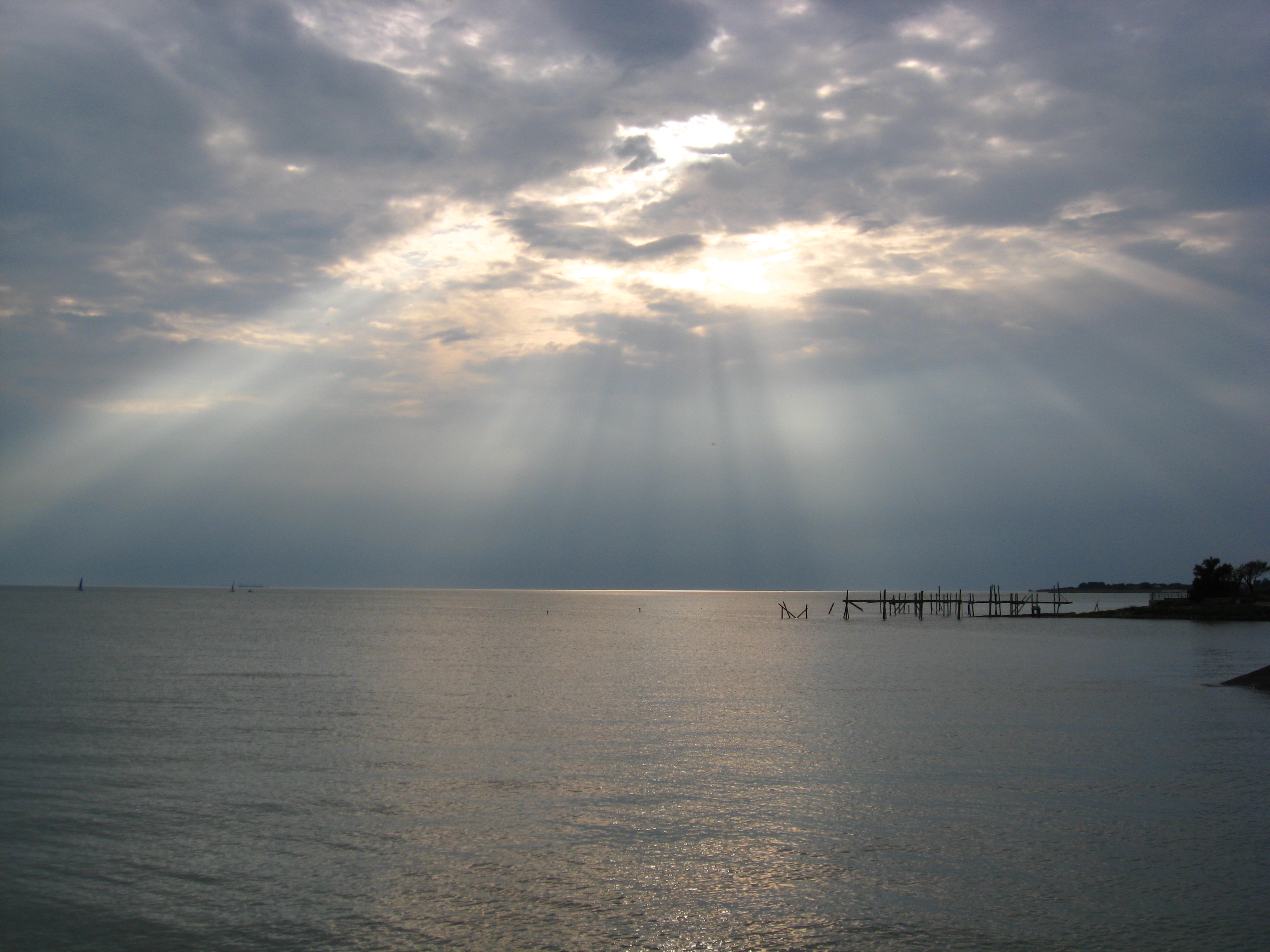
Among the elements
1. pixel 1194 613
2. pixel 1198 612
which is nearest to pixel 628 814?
pixel 1198 612

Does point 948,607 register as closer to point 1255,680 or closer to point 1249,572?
point 1249,572

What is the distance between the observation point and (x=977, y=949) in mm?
10250

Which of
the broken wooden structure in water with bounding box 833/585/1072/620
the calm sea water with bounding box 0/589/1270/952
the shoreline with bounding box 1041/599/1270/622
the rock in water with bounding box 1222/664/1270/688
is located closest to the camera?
the calm sea water with bounding box 0/589/1270/952

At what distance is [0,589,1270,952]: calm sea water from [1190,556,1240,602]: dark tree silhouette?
3035 inches

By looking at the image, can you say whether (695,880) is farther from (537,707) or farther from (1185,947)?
(537,707)

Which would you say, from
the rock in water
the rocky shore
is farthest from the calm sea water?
the rocky shore

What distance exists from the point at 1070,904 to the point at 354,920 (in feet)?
30.4

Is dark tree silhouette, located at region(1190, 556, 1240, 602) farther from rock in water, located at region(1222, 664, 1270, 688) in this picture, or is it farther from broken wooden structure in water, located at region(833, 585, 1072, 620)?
rock in water, located at region(1222, 664, 1270, 688)

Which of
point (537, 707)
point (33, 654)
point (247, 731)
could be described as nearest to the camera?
A: point (247, 731)

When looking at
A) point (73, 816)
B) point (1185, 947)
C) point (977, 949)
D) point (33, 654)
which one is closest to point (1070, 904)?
point (1185, 947)

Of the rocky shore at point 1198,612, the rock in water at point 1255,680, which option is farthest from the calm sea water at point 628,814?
the rocky shore at point 1198,612

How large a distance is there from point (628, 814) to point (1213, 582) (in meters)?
108

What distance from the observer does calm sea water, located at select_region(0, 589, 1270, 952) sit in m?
11.0

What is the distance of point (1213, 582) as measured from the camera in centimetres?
10044
